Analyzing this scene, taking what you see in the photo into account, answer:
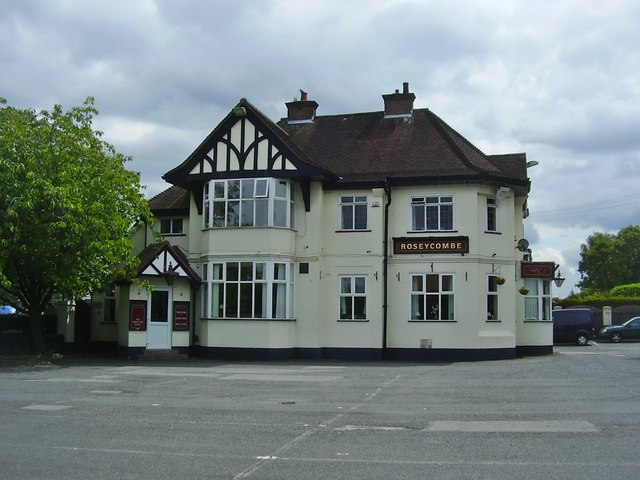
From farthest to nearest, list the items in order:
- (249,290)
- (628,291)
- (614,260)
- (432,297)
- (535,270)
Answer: (614,260)
(628,291)
(535,270)
(432,297)
(249,290)

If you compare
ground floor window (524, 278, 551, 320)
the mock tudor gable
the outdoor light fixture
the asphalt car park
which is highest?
the mock tudor gable

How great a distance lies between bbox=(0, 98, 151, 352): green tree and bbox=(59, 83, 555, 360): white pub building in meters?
2.21

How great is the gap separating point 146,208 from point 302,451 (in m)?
19.1

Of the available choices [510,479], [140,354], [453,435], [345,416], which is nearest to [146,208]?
[140,354]

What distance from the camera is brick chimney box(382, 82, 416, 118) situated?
1243 inches

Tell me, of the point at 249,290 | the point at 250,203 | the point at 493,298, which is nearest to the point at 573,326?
the point at 493,298

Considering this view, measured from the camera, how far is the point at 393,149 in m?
29.8

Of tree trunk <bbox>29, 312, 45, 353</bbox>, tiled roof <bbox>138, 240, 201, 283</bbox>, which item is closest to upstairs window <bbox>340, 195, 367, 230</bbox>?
tiled roof <bbox>138, 240, 201, 283</bbox>

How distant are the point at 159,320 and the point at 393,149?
11.0 meters

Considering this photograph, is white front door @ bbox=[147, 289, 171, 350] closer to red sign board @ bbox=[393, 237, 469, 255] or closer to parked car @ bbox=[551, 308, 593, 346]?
red sign board @ bbox=[393, 237, 469, 255]

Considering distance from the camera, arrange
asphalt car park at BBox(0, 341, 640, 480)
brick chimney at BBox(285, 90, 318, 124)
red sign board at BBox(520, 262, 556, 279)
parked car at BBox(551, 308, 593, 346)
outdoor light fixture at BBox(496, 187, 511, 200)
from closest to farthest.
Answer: asphalt car park at BBox(0, 341, 640, 480) → outdoor light fixture at BBox(496, 187, 511, 200) → red sign board at BBox(520, 262, 556, 279) → brick chimney at BBox(285, 90, 318, 124) → parked car at BBox(551, 308, 593, 346)

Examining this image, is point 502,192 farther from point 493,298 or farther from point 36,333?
point 36,333

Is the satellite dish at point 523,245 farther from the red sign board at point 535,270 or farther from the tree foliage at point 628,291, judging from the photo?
the tree foliage at point 628,291

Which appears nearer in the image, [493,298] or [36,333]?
[36,333]
